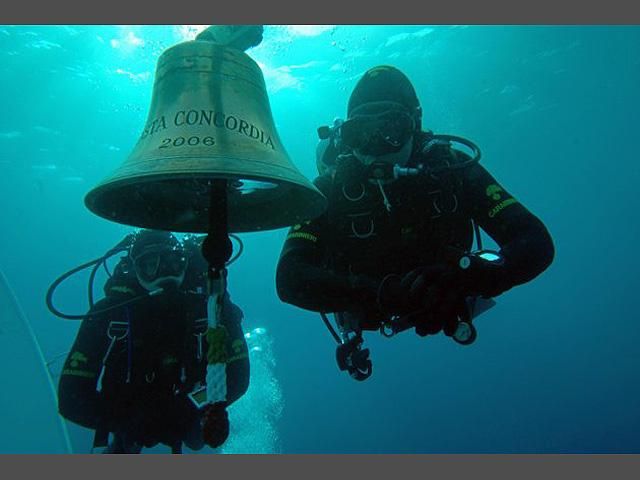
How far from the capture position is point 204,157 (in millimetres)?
1781

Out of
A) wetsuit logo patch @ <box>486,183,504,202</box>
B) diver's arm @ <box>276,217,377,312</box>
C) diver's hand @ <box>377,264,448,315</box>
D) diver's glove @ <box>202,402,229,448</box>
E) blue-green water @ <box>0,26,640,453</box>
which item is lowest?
diver's glove @ <box>202,402,229,448</box>

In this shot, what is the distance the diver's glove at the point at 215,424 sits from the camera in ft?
5.42

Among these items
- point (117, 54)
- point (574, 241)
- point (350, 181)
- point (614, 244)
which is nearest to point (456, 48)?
point (117, 54)

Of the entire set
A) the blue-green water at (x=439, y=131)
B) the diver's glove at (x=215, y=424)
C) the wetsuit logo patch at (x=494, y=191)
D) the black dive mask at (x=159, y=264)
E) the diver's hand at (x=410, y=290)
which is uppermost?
the blue-green water at (x=439, y=131)

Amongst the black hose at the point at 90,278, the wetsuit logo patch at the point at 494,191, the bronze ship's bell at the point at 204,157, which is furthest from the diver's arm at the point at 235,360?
the wetsuit logo patch at the point at 494,191

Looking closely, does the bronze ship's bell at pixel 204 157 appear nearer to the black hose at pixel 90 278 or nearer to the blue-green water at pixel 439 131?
the black hose at pixel 90 278

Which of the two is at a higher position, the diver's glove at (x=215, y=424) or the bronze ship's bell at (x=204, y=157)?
the bronze ship's bell at (x=204, y=157)

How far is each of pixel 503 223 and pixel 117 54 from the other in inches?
861

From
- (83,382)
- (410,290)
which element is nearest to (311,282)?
(410,290)

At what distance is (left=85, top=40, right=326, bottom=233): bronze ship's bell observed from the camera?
1785 mm

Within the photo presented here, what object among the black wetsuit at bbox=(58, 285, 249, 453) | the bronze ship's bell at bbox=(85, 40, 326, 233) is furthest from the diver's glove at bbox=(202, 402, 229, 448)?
the black wetsuit at bbox=(58, 285, 249, 453)

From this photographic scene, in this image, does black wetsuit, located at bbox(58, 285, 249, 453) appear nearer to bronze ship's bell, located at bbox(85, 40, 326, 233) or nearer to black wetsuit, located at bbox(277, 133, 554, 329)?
black wetsuit, located at bbox(277, 133, 554, 329)

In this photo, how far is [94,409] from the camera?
12.3ft

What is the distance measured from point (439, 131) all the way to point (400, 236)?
29985 millimetres
